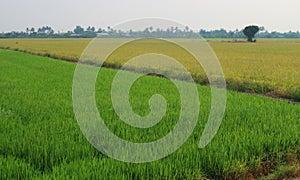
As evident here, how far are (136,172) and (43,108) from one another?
12.4 ft

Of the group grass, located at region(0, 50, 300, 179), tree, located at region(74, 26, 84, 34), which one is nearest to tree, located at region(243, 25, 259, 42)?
grass, located at region(0, 50, 300, 179)

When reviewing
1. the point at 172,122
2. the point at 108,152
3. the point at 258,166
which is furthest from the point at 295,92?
the point at 108,152

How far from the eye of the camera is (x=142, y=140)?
4.71 m

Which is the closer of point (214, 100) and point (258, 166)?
point (258, 166)

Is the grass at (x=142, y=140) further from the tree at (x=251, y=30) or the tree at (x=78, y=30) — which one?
the tree at (x=78, y=30)

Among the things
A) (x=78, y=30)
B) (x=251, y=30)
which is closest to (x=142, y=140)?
(x=251, y=30)

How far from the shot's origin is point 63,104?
7375mm

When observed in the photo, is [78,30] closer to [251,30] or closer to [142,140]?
[251,30]

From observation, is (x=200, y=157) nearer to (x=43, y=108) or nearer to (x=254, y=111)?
(x=254, y=111)

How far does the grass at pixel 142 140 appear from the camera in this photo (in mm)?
3658

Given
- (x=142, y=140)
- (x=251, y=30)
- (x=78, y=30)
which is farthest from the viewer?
(x=78, y=30)

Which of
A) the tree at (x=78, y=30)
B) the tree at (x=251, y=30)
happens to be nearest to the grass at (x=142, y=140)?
the tree at (x=251, y=30)

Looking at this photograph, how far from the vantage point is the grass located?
3658 millimetres

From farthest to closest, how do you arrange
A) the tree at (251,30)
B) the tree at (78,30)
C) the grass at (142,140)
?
the tree at (78,30) → the tree at (251,30) → the grass at (142,140)
